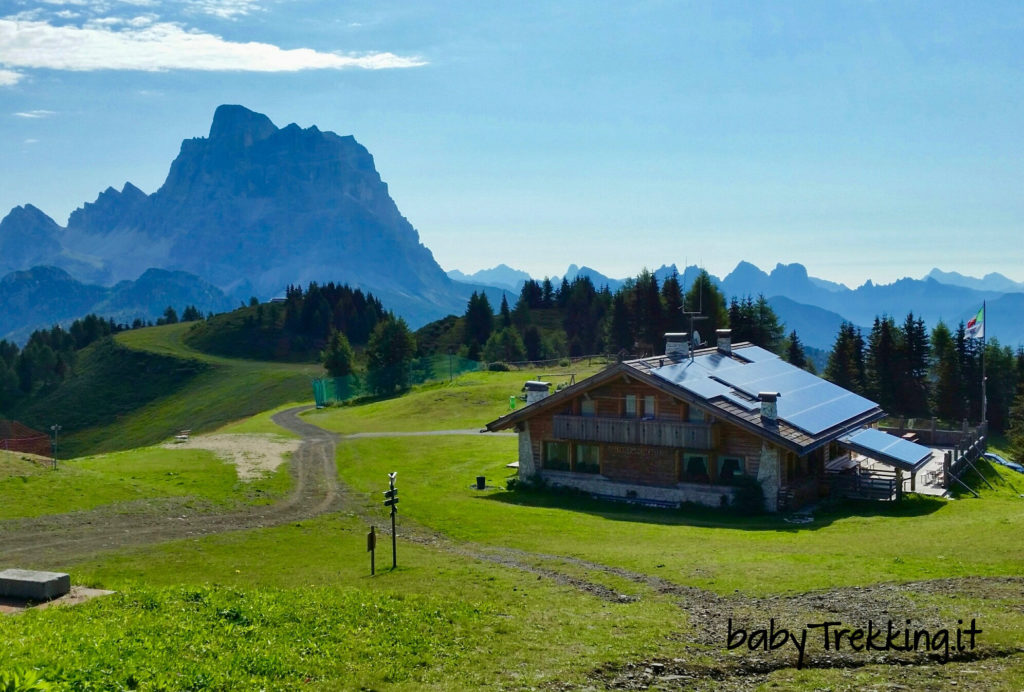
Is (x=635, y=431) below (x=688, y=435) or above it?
above

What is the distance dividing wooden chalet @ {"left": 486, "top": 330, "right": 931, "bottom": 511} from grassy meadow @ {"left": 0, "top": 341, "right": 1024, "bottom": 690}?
7.35 feet

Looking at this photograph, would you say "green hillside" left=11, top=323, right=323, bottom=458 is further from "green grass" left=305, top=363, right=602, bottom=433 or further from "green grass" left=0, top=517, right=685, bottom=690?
"green grass" left=0, top=517, right=685, bottom=690

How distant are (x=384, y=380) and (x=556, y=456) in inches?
2286

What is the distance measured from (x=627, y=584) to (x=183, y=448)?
43.8 metres

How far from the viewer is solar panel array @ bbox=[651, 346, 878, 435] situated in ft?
152

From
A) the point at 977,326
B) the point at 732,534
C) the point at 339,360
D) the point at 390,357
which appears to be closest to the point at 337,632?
the point at 732,534

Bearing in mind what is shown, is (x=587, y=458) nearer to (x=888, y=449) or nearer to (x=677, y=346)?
(x=677, y=346)

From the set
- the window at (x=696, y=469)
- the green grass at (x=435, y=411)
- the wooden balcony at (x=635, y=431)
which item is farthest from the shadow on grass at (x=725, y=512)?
the green grass at (x=435, y=411)

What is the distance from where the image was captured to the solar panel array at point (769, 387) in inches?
1821

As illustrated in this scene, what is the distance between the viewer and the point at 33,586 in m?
20.7

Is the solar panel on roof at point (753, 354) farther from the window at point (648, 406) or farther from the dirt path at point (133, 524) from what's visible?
the dirt path at point (133, 524)

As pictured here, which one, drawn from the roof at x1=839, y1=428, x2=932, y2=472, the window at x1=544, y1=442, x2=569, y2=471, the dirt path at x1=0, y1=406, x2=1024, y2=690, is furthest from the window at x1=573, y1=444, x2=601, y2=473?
the roof at x1=839, y1=428, x2=932, y2=472

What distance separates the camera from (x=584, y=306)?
176 metres

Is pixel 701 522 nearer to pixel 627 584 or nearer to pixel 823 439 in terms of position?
pixel 823 439
